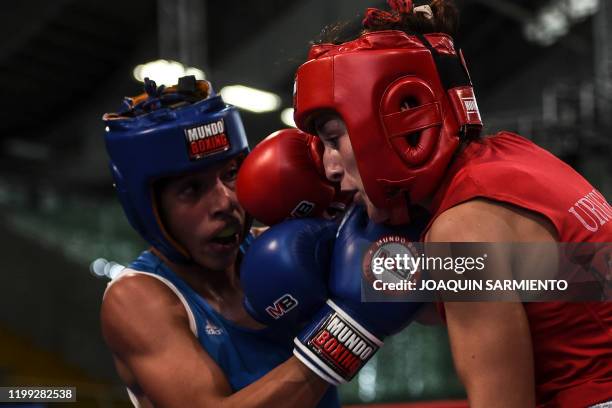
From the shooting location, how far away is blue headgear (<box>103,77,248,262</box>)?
6.72ft

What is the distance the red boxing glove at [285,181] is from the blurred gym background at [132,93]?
225 mm

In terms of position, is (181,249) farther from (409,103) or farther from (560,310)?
(560,310)

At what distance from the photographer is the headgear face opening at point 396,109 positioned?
1500mm

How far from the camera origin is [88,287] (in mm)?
6949

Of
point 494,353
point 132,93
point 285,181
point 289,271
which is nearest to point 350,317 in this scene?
point 289,271

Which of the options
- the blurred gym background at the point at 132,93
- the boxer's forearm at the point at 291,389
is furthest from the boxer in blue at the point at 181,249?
the blurred gym background at the point at 132,93

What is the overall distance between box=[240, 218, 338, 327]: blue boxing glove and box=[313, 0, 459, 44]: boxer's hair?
0.42 m

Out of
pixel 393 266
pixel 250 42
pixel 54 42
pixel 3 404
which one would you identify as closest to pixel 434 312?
pixel 393 266

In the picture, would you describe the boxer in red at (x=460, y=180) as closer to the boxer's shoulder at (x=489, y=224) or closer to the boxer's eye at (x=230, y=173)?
the boxer's shoulder at (x=489, y=224)

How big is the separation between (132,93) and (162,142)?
1096 centimetres

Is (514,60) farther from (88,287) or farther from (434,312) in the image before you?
(434,312)

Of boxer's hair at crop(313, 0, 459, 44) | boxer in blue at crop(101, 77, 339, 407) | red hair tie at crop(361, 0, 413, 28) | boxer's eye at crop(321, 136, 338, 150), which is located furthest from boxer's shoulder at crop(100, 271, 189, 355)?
red hair tie at crop(361, 0, 413, 28)

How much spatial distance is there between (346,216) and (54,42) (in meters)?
10.5

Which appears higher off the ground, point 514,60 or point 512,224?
point 512,224
